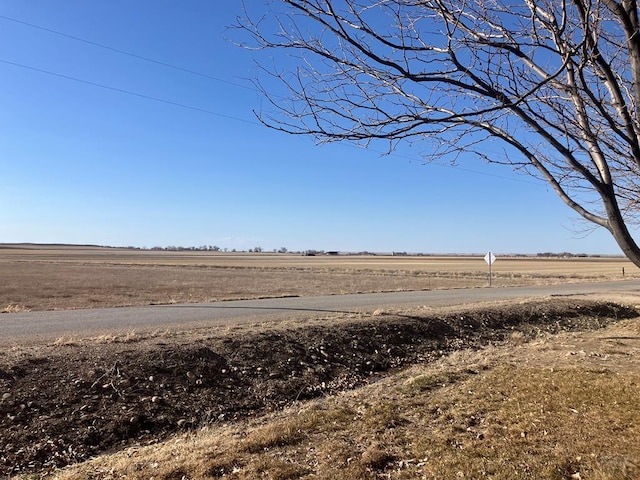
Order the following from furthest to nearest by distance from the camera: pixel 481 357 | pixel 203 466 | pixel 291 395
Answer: pixel 481 357 < pixel 291 395 < pixel 203 466

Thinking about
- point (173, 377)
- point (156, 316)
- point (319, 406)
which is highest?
point (156, 316)

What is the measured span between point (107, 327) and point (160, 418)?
6.39 meters

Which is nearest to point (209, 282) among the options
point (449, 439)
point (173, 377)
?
point (173, 377)

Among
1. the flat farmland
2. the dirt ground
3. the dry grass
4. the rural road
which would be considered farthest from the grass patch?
the flat farmland

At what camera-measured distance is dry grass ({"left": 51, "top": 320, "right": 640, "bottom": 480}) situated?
4219 millimetres

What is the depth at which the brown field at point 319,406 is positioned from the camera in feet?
15.0

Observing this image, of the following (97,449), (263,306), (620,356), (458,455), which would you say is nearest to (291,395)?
(97,449)

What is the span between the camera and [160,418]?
7547mm

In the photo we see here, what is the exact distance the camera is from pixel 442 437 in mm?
5148

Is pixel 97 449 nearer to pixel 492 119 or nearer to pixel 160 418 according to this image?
pixel 160 418

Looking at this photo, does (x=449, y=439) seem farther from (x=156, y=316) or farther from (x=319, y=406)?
(x=156, y=316)

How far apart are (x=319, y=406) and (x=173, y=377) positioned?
2.72m

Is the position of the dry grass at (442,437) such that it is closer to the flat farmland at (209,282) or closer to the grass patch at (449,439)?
the grass patch at (449,439)

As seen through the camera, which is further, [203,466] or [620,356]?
[620,356]
